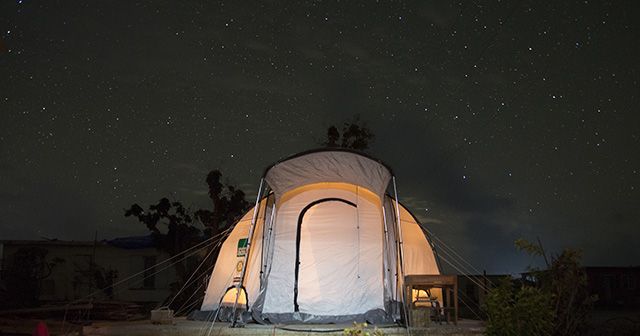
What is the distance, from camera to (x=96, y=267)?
19469mm

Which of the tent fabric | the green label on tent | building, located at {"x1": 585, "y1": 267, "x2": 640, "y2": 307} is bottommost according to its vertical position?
building, located at {"x1": 585, "y1": 267, "x2": 640, "y2": 307}

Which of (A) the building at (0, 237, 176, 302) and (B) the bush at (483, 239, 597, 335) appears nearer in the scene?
(B) the bush at (483, 239, 597, 335)

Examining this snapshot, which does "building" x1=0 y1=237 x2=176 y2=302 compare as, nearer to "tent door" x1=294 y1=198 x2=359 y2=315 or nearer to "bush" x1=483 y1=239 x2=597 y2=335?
"tent door" x1=294 y1=198 x2=359 y2=315

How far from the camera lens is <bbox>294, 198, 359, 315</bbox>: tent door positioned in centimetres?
886

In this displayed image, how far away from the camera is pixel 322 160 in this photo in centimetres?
885

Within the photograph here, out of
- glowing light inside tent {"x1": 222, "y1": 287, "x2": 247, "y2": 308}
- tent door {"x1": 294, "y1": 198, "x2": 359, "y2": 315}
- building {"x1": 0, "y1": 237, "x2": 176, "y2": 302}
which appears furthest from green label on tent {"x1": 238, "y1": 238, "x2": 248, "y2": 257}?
building {"x1": 0, "y1": 237, "x2": 176, "y2": 302}

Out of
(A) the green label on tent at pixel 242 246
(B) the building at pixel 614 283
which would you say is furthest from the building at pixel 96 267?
(B) the building at pixel 614 283

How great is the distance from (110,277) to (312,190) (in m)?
12.5

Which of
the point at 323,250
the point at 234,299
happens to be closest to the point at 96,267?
the point at 234,299

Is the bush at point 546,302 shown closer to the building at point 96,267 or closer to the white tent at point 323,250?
the white tent at point 323,250

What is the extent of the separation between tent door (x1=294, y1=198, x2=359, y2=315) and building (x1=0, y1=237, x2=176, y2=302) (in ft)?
36.1

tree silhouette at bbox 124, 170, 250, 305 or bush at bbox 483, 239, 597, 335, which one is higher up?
tree silhouette at bbox 124, 170, 250, 305

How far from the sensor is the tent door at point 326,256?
349 inches

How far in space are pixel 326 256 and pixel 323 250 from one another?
0.13 meters
